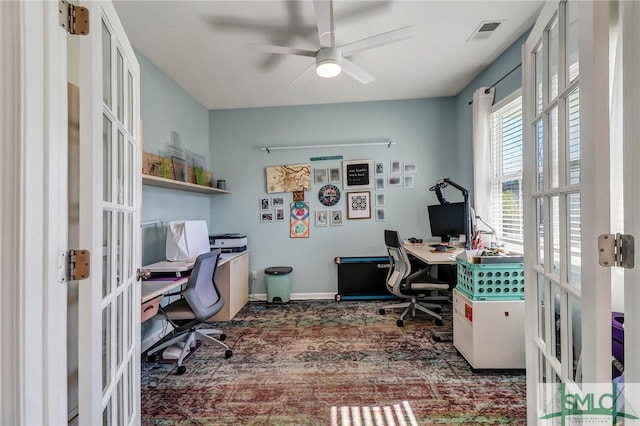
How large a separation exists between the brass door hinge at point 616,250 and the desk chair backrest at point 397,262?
192cm

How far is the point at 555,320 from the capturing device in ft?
3.28

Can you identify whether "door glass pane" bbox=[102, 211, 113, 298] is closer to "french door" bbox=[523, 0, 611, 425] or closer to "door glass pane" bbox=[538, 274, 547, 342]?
"french door" bbox=[523, 0, 611, 425]

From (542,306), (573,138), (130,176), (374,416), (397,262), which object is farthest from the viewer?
(397,262)

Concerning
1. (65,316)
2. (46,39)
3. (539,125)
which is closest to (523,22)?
(539,125)

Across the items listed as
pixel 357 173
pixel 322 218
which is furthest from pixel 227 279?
pixel 357 173

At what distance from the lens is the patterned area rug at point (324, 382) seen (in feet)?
5.10

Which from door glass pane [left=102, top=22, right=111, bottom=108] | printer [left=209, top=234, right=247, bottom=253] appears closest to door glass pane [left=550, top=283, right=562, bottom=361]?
door glass pane [left=102, top=22, right=111, bottom=108]

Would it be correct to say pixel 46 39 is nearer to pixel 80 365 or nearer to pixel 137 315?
pixel 80 365

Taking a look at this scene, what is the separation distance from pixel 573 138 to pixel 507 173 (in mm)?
2037

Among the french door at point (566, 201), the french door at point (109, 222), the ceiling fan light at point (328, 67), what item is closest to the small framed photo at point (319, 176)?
the ceiling fan light at point (328, 67)

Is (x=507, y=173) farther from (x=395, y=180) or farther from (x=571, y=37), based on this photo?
(x=571, y=37)

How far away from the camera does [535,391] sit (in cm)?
115

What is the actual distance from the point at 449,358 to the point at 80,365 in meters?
2.28

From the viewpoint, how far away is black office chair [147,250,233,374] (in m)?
2.04
